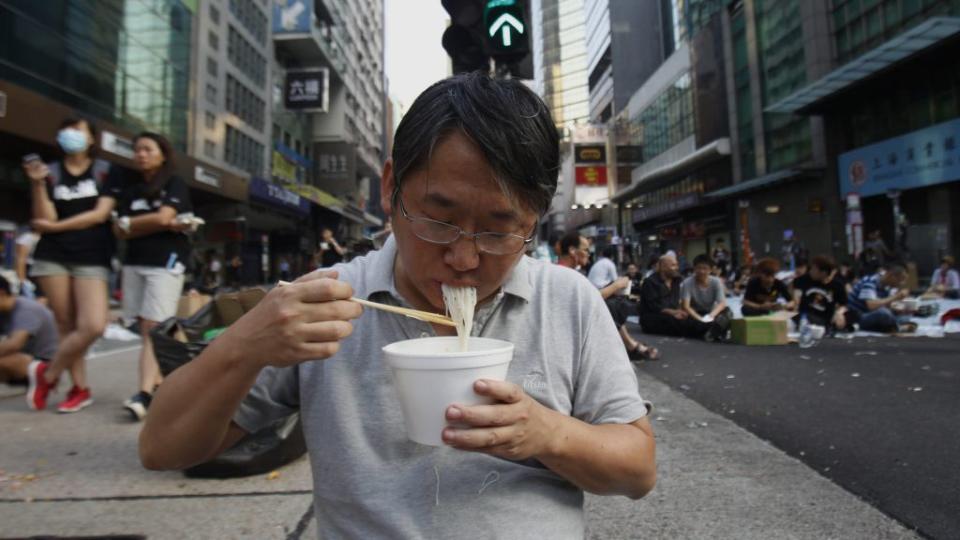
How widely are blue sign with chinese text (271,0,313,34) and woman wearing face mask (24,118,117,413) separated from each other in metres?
37.5

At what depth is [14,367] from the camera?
457cm

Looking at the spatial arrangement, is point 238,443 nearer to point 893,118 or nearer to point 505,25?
point 505,25

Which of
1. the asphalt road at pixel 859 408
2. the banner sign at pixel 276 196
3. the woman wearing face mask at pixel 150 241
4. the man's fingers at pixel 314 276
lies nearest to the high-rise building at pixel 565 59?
the banner sign at pixel 276 196

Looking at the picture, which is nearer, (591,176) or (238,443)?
(238,443)

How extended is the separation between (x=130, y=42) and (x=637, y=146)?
38118 millimetres

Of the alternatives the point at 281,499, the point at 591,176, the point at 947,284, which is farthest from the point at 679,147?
the point at 281,499

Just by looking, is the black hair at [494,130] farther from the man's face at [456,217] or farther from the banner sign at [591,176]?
the banner sign at [591,176]

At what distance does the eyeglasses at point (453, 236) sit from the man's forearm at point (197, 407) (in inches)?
15.0

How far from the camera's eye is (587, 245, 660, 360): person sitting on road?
260 inches

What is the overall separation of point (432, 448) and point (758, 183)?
3215cm

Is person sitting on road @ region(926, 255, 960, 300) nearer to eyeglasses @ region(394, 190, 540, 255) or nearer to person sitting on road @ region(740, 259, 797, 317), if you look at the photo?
person sitting on road @ region(740, 259, 797, 317)

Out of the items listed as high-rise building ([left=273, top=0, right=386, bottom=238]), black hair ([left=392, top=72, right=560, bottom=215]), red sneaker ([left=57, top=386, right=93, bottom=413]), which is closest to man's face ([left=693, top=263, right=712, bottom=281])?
red sneaker ([left=57, top=386, right=93, bottom=413])

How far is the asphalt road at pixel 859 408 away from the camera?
8.28 ft

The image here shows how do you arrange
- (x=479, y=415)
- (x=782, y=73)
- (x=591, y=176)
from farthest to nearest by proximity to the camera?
(x=591, y=176), (x=782, y=73), (x=479, y=415)
